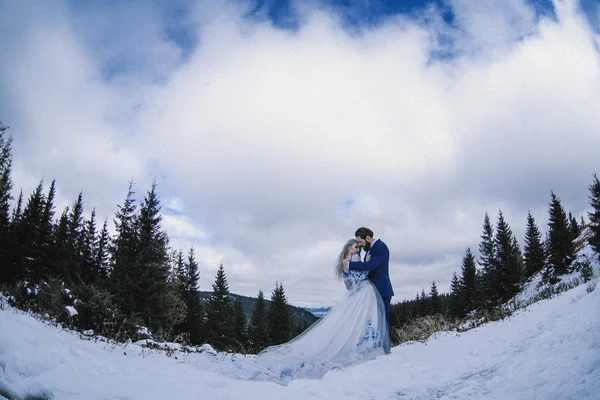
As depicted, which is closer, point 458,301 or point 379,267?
point 379,267

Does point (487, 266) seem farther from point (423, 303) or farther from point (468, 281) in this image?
point (423, 303)

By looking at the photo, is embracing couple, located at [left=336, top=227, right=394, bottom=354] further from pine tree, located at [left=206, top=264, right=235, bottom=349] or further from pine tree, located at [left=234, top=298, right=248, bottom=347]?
pine tree, located at [left=234, top=298, right=248, bottom=347]

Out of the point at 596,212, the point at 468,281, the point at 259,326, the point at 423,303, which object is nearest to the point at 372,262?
the point at 596,212

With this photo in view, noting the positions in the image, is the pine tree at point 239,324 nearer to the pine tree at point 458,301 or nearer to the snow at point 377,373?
the pine tree at point 458,301

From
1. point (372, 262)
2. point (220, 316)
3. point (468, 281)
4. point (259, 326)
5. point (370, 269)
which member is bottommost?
point (259, 326)

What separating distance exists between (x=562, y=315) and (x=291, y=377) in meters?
3.56

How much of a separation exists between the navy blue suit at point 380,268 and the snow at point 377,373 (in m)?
1.57

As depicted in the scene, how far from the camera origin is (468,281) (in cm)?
4903

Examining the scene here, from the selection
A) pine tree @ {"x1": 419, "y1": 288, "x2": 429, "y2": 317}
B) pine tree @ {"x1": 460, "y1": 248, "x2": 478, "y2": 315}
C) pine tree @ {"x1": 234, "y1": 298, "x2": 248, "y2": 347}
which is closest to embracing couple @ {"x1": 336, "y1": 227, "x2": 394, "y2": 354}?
pine tree @ {"x1": 234, "y1": 298, "x2": 248, "y2": 347}

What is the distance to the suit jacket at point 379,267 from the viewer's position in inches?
239

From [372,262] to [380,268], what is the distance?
314 mm

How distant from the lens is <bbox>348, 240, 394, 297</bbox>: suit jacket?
19.9ft

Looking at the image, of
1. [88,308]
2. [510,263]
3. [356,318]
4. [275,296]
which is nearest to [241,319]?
[275,296]

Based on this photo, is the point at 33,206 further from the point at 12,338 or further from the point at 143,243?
the point at 12,338
